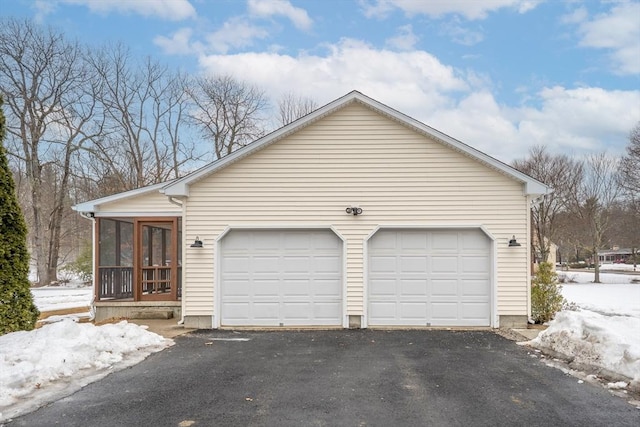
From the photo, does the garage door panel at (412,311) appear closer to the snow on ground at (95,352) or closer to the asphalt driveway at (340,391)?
the asphalt driveway at (340,391)

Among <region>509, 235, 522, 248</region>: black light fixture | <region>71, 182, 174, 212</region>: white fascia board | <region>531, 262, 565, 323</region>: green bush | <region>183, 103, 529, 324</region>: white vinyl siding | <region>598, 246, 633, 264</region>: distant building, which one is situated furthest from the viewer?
<region>598, 246, 633, 264</region>: distant building

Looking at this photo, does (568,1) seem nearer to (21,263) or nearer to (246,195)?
(246,195)

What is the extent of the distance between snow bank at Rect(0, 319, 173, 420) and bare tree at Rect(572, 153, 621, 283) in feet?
99.6

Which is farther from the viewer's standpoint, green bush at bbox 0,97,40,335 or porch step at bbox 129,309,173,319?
porch step at bbox 129,309,173,319

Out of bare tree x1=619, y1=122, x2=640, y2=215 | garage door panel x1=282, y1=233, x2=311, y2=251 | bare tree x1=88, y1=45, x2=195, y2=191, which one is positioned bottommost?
garage door panel x1=282, y1=233, x2=311, y2=251

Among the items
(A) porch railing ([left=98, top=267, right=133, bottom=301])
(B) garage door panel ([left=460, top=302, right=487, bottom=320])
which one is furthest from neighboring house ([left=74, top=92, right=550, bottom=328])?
(A) porch railing ([left=98, top=267, right=133, bottom=301])

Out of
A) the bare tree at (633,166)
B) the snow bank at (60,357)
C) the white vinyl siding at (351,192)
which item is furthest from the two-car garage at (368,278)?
the bare tree at (633,166)

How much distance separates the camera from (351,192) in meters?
9.47

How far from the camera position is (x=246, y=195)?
31.3ft

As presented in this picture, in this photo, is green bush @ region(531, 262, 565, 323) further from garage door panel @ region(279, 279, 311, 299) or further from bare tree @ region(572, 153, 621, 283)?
bare tree @ region(572, 153, 621, 283)

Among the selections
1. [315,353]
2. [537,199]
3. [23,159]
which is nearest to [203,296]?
[315,353]

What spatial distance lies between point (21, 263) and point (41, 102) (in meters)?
20.2

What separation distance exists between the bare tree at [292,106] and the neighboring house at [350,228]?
57.8ft

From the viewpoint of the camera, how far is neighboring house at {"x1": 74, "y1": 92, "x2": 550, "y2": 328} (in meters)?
9.37
